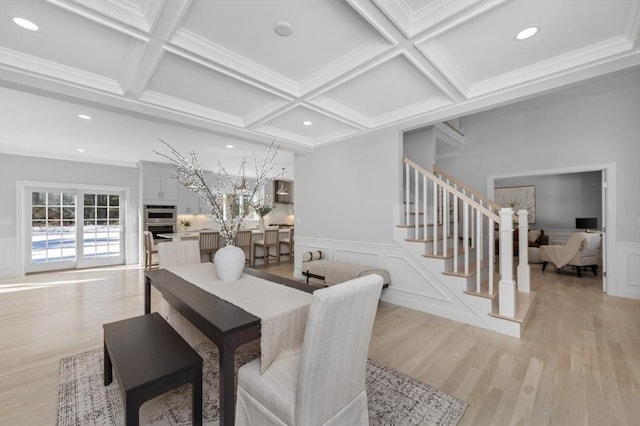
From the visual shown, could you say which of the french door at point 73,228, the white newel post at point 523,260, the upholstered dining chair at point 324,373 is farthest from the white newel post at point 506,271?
the french door at point 73,228

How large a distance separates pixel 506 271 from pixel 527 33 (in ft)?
7.07

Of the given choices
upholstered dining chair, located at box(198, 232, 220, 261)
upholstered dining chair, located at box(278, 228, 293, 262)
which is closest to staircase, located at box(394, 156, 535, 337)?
upholstered dining chair, located at box(278, 228, 293, 262)

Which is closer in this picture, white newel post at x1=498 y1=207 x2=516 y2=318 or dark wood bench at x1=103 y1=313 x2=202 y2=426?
dark wood bench at x1=103 y1=313 x2=202 y2=426

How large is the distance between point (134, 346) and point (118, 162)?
636cm

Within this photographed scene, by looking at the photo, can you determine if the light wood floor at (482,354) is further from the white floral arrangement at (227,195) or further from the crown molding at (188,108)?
the crown molding at (188,108)

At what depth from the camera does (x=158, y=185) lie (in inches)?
258

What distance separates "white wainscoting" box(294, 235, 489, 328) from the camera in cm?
313

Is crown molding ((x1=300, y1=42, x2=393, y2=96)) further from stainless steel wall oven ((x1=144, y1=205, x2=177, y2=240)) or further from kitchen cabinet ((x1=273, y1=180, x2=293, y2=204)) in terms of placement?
kitchen cabinet ((x1=273, y1=180, x2=293, y2=204))

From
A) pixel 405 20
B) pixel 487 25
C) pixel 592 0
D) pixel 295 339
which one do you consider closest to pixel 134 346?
pixel 295 339

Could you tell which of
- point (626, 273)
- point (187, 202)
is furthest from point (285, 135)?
point (626, 273)

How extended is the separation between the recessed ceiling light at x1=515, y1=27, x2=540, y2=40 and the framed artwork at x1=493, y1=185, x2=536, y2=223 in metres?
6.33

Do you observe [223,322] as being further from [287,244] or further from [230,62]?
[287,244]

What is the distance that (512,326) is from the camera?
2693mm

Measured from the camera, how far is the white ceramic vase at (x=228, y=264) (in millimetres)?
2094
